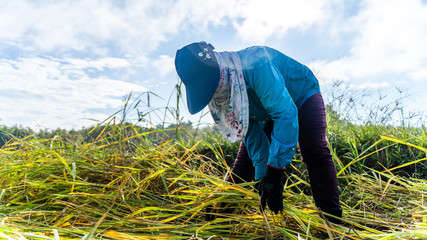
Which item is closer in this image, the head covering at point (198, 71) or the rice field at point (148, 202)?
the rice field at point (148, 202)

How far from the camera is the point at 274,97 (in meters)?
1.50

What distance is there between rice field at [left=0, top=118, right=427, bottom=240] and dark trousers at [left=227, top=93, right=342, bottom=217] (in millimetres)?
96

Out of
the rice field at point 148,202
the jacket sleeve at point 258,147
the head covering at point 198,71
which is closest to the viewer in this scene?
the rice field at point 148,202

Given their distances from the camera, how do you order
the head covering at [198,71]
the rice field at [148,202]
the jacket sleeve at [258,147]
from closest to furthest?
the rice field at [148,202] < the head covering at [198,71] < the jacket sleeve at [258,147]

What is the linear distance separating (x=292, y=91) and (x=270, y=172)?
22.5 inches

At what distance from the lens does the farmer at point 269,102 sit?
1.49 m

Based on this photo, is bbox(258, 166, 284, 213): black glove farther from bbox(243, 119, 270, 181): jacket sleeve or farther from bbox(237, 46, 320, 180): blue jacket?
bbox(243, 119, 270, 181): jacket sleeve

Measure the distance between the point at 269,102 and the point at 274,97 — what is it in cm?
4

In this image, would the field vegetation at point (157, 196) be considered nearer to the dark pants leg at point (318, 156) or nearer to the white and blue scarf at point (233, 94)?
the dark pants leg at point (318, 156)

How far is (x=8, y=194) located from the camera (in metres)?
2.02

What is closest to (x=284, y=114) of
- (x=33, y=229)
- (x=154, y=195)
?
(x=154, y=195)

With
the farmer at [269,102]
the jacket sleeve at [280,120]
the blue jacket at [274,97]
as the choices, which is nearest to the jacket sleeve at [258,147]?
the blue jacket at [274,97]

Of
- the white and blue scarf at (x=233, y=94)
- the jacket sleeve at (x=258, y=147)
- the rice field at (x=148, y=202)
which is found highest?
the white and blue scarf at (x=233, y=94)

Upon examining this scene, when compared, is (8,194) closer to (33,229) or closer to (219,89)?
(33,229)
